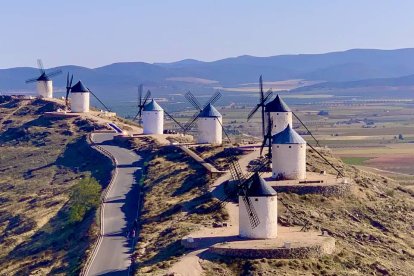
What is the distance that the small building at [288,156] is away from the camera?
177ft

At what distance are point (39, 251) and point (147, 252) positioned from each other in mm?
10910

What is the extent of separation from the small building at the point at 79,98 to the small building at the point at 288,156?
40.1 m

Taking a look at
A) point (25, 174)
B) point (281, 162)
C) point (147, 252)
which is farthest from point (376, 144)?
point (147, 252)

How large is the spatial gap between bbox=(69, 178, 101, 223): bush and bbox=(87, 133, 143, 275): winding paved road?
0.88 m

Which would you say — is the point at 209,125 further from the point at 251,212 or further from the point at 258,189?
the point at 251,212

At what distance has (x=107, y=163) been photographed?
232 ft

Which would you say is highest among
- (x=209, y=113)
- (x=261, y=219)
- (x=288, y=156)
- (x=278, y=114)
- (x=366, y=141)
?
(x=278, y=114)

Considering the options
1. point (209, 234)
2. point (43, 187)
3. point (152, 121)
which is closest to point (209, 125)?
point (152, 121)

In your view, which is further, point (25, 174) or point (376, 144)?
point (376, 144)

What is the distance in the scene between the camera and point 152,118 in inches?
3123

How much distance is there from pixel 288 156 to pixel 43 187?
2414 centimetres

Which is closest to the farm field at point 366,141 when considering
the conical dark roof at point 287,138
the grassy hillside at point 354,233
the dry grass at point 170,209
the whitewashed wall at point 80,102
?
the whitewashed wall at point 80,102

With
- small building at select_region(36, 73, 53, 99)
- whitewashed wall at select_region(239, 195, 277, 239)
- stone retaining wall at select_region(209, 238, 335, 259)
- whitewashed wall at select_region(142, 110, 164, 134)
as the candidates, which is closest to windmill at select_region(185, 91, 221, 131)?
whitewashed wall at select_region(142, 110, 164, 134)

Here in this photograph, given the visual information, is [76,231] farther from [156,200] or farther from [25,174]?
[25,174]
